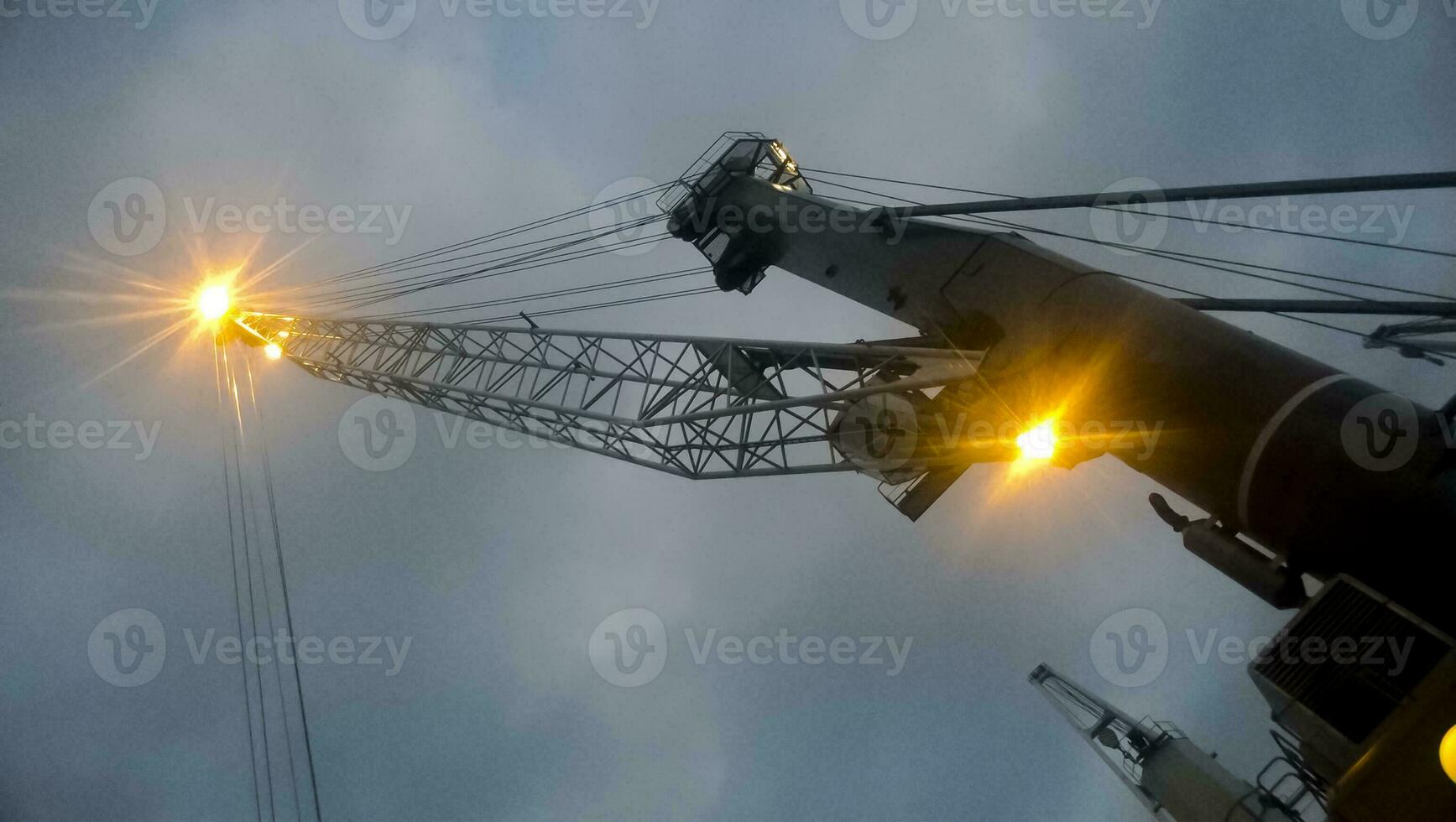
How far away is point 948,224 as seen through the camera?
1158 centimetres

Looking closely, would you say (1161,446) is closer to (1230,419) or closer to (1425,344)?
(1230,419)

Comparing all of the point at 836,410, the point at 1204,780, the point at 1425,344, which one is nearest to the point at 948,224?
the point at 836,410

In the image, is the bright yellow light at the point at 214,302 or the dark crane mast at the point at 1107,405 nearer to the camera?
the dark crane mast at the point at 1107,405

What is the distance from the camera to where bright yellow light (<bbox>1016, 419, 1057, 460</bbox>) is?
959cm

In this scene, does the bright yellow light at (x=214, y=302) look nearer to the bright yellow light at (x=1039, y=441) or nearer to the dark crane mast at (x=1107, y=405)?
the dark crane mast at (x=1107, y=405)

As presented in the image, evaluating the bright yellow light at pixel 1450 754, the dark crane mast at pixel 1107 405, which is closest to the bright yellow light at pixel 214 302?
the dark crane mast at pixel 1107 405

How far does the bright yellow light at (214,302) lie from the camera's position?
25.8 meters

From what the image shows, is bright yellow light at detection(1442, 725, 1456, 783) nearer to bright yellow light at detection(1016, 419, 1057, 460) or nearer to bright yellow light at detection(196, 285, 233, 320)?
bright yellow light at detection(1016, 419, 1057, 460)

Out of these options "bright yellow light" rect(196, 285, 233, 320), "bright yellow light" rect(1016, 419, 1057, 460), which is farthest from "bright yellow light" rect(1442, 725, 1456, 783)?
"bright yellow light" rect(196, 285, 233, 320)

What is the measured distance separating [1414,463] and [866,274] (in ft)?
25.4

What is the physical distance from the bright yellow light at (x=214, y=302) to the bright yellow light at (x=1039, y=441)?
26735 millimetres

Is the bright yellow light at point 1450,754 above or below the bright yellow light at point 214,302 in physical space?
below

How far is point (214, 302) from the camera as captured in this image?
1023 inches

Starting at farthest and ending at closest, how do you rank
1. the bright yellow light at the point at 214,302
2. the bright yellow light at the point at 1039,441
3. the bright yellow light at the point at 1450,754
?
the bright yellow light at the point at 214,302, the bright yellow light at the point at 1039,441, the bright yellow light at the point at 1450,754
